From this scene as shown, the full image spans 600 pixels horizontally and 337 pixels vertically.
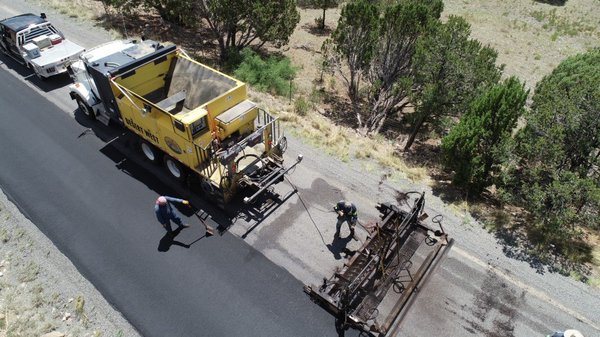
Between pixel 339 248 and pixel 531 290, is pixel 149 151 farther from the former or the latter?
pixel 531 290

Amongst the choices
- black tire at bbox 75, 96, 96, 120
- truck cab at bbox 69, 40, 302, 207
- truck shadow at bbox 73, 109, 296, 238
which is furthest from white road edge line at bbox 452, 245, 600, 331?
black tire at bbox 75, 96, 96, 120

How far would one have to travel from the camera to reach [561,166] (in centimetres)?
1192

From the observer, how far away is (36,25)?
18.2 metres

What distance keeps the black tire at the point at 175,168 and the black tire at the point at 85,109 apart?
4.49 m

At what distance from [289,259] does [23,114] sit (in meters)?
12.7

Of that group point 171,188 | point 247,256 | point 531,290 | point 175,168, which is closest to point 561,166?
point 531,290

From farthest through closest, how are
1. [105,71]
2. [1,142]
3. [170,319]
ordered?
[1,142] → [105,71] → [170,319]

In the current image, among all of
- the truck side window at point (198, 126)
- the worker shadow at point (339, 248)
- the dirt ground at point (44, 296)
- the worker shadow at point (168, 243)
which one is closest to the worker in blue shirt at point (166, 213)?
the worker shadow at point (168, 243)

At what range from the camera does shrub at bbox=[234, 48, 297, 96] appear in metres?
20.4

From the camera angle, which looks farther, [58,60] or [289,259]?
[58,60]

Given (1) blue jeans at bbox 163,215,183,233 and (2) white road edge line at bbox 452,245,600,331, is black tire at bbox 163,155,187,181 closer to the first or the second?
(1) blue jeans at bbox 163,215,183,233

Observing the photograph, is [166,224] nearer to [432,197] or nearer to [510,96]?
[432,197]

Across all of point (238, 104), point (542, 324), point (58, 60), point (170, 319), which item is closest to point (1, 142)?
point (58, 60)

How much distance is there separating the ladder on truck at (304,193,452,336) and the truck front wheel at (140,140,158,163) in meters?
7.04
